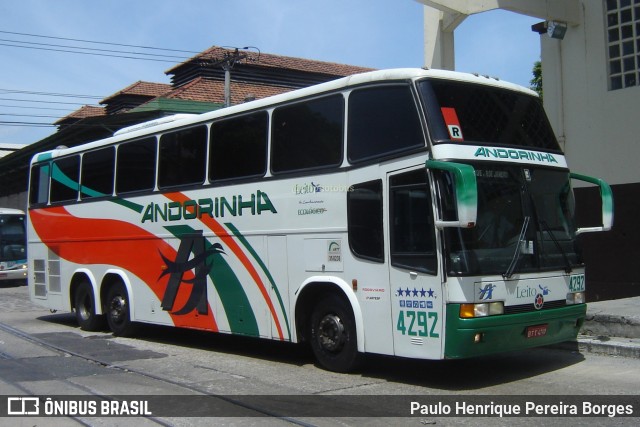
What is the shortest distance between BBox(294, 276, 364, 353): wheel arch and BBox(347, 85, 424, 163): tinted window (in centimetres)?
157

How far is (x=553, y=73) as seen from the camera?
1561cm

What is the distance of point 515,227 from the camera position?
7.99 metres

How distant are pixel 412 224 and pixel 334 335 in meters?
1.98

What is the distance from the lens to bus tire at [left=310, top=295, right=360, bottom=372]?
8.76m

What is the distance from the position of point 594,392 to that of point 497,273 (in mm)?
1641

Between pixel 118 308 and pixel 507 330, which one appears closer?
pixel 507 330

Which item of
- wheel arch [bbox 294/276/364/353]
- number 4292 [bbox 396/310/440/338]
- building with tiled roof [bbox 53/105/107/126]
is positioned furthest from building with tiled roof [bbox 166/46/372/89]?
number 4292 [bbox 396/310/440/338]

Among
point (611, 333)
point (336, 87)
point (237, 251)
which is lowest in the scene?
point (611, 333)

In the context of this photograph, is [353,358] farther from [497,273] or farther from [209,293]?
[209,293]

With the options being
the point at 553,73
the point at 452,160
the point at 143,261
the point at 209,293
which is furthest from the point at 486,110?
the point at 553,73

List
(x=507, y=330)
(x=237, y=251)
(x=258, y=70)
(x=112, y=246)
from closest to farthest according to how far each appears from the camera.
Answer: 1. (x=507, y=330)
2. (x=237, y=251)
3. (x=112, y=246)
4. (x=258, y=70)

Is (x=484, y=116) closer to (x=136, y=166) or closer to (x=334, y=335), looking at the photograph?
(x=334, y=335)

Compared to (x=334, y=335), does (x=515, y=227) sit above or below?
above

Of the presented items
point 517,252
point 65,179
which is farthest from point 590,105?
point 65,179
